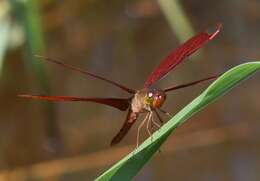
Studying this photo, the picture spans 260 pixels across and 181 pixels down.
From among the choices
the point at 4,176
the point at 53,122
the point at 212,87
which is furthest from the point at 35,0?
the point at 212,87

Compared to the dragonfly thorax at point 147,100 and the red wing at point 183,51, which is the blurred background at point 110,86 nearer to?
the dragonfly thorax at point 147,100

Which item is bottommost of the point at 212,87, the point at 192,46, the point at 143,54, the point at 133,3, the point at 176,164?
the point at 212,87

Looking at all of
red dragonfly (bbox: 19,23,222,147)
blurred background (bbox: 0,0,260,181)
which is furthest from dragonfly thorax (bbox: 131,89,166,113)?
blurred background (bbox: 0,0,260,181)

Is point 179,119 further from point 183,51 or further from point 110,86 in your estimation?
point 110,86

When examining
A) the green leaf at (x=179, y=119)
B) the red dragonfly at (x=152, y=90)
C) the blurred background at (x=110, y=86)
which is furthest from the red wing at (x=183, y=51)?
the blurred background at (x=110, y=86)

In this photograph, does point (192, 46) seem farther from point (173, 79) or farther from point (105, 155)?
point (173, 79)

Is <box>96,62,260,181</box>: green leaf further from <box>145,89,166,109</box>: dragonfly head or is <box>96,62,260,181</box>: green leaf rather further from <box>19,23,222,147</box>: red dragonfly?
<box>145,89,166,109</box>: dragonfly head

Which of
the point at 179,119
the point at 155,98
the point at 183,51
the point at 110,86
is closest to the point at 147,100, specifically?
the point at 155,98
